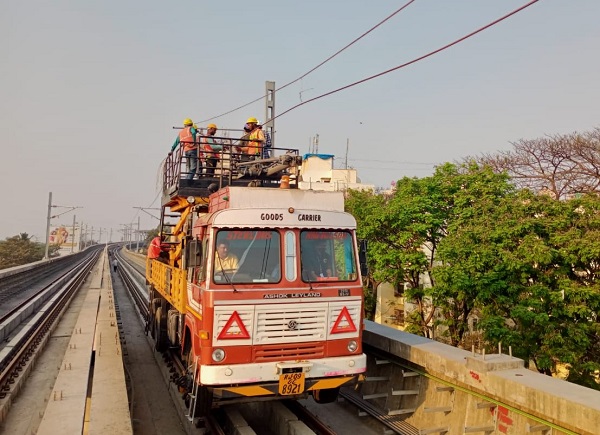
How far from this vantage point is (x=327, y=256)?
7016 millimetres

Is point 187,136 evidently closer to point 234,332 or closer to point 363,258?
point 363,258

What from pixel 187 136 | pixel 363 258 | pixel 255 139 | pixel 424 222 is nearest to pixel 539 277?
pixel 424 222

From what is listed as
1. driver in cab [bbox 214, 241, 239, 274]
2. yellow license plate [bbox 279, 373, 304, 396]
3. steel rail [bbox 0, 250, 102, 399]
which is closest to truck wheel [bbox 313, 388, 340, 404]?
yellow license plate [bbox 279, 373, 304, 396]

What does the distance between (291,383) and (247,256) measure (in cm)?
181

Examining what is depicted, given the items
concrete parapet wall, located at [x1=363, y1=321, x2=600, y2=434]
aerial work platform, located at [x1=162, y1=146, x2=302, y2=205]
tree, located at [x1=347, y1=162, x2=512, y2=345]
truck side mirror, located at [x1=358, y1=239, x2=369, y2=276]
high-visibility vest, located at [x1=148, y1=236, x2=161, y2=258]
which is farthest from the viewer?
tree, located at [x1=347, y1=162, x2=512, y2=345]

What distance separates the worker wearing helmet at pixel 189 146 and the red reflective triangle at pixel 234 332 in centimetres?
444

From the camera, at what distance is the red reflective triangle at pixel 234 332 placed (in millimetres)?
6188

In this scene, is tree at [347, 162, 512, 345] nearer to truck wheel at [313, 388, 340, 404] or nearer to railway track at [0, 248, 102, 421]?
truck wheel at [313, 388, 340, 404]

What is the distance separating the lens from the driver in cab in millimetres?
6477

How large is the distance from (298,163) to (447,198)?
1209 cm

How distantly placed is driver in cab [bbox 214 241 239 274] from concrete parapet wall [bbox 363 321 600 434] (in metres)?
3.14

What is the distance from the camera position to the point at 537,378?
574 cm

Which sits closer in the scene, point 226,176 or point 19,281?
point 226,176

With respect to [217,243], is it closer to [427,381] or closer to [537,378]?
[427,381]
